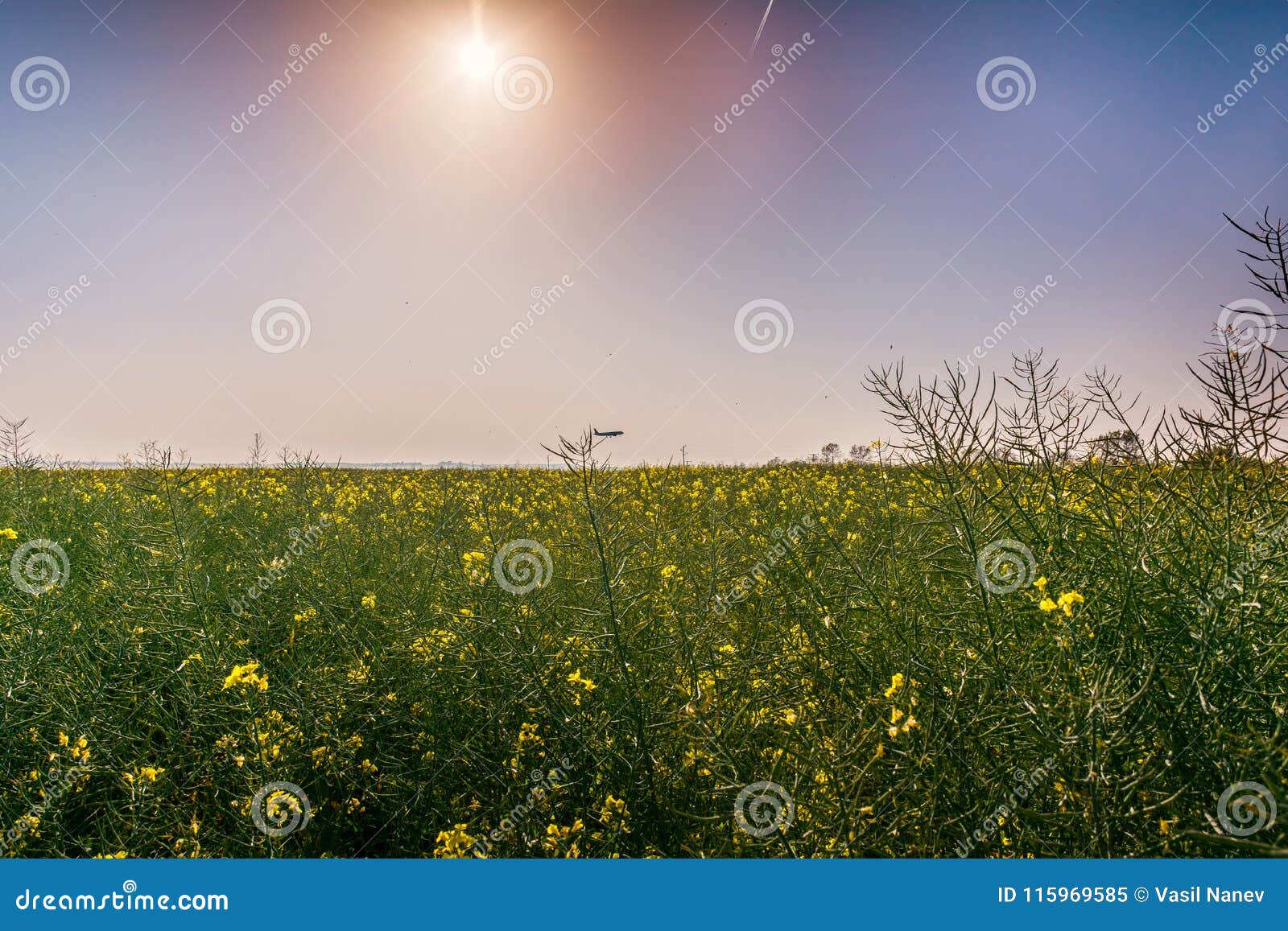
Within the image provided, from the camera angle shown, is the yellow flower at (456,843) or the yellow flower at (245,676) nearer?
the yellow flower at (456,843)

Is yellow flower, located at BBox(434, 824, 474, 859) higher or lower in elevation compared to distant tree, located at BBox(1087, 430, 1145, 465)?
lower

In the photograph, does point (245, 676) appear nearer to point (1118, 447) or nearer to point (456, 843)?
point (456, 843)

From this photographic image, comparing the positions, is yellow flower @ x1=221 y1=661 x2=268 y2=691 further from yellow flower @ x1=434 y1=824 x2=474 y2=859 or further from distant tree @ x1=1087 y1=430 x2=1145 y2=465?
distant tree @ x1=1087 y1=430 x2=1145 y2=465

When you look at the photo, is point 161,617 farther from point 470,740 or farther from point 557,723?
point 557,723

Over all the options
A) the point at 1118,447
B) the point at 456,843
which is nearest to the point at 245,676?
the point at 456,843

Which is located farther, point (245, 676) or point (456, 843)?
point (245, 676)

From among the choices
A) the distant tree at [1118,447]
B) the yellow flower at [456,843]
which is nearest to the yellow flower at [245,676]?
the yellow flower at [456,843]

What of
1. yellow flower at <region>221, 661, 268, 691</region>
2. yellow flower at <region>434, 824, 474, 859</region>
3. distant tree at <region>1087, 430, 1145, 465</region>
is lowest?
yellow flower at <region>434, 824, 474, 859</region>

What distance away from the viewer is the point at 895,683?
48.8 inches

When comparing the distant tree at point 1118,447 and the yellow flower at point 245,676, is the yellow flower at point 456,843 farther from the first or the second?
the distant tree at point 1118,447

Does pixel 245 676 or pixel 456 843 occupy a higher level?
pixel 245 676

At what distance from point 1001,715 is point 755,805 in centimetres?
61

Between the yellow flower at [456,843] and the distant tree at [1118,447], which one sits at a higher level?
the distant tree at [1118,447]

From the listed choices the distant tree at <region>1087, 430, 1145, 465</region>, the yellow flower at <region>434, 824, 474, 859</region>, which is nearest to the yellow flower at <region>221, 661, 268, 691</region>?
the yellow flower at <region>434, 824, 474, 859</region>
